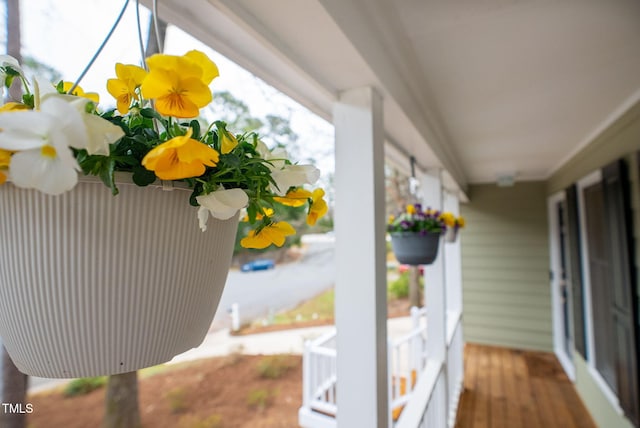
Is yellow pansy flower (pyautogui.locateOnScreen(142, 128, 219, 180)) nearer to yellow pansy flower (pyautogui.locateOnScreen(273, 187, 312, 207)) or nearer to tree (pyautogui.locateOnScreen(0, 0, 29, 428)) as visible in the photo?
yellow pansy flower (pyautogui.locateOnScreen(273, 187, 312, 207))

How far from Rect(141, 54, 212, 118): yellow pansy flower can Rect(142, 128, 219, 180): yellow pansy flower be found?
0.04 metres

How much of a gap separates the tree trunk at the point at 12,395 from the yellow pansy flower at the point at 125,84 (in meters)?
0.60

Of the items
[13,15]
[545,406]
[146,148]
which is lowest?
[545,406]

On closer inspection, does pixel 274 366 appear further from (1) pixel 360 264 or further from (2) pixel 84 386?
(1) pixel 360 264

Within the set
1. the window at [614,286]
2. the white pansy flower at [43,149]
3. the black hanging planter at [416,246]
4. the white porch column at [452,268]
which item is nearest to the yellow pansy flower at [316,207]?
the white pansy flower at [43,149]

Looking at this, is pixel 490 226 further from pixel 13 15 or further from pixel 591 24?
pixel 13 15

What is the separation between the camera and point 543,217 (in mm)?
4094

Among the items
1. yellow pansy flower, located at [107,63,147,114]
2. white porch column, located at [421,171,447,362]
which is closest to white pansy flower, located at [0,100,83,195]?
yellow pansy flower, located at [107,63,147,114]

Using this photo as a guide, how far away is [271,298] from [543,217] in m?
3.66

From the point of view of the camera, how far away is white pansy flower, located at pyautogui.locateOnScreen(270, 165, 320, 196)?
1.18 feet

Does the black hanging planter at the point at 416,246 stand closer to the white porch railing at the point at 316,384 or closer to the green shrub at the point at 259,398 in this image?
the white porch railing at the point at 316,384

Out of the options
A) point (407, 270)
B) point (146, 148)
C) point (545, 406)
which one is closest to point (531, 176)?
point (545, 406)

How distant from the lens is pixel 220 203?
0.97 feet

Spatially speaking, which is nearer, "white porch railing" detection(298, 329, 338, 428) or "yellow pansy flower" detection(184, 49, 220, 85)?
"yellow pansy flower" detection(184, 49, 220, 85)
